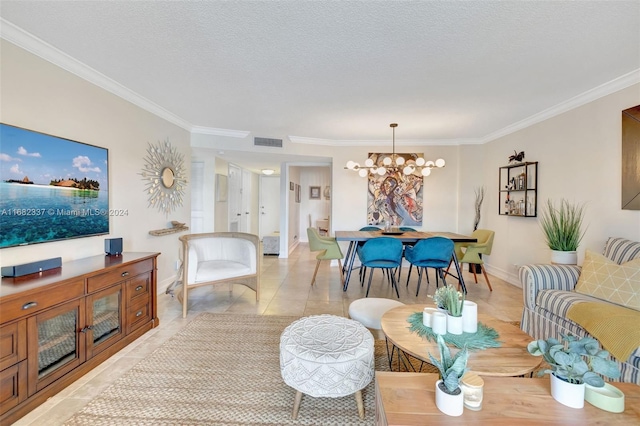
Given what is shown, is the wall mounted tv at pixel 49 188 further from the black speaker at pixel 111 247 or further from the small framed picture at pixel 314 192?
the small framed picture at pixel 314 192

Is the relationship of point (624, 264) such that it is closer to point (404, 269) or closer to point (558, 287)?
point (558, 287)

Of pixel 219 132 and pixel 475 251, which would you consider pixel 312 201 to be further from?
pixel 475 251

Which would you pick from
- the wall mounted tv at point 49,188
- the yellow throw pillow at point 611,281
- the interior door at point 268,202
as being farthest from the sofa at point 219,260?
the interior door at point 268,202

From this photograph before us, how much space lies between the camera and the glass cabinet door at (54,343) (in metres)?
1.60

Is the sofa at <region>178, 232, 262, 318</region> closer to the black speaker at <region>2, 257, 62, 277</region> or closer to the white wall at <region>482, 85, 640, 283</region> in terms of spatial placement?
the black speaker at <region>2, 257, 62, 277</region>

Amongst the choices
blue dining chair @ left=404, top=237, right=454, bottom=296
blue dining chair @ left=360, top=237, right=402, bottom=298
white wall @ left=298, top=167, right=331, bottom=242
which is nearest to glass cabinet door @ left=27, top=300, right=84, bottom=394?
blue dining chair @ left=360, top=237, right=402, bottom=298

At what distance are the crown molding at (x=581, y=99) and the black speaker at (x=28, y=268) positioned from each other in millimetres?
5082

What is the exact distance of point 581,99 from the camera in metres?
3.13

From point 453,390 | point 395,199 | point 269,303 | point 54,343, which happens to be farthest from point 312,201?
point 453,390

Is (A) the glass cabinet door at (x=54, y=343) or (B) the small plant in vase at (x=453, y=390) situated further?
(A) the glass cabinet door at (x=54, y=343)

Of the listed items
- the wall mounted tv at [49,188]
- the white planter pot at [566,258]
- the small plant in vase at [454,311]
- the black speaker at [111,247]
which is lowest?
the small plant in vase at [454,311]

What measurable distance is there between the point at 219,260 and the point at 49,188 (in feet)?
6.04

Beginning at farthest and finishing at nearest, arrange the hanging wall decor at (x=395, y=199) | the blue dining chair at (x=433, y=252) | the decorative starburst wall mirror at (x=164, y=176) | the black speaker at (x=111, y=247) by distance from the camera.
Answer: the hanging wall decor at (x=395, y=199), the blue dining chair at (x=433, y=252), the decorative starburst wall mirror at (x=164, y=176), the black speaker at (x=111, y=247)

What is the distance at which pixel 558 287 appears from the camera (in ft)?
7.92
